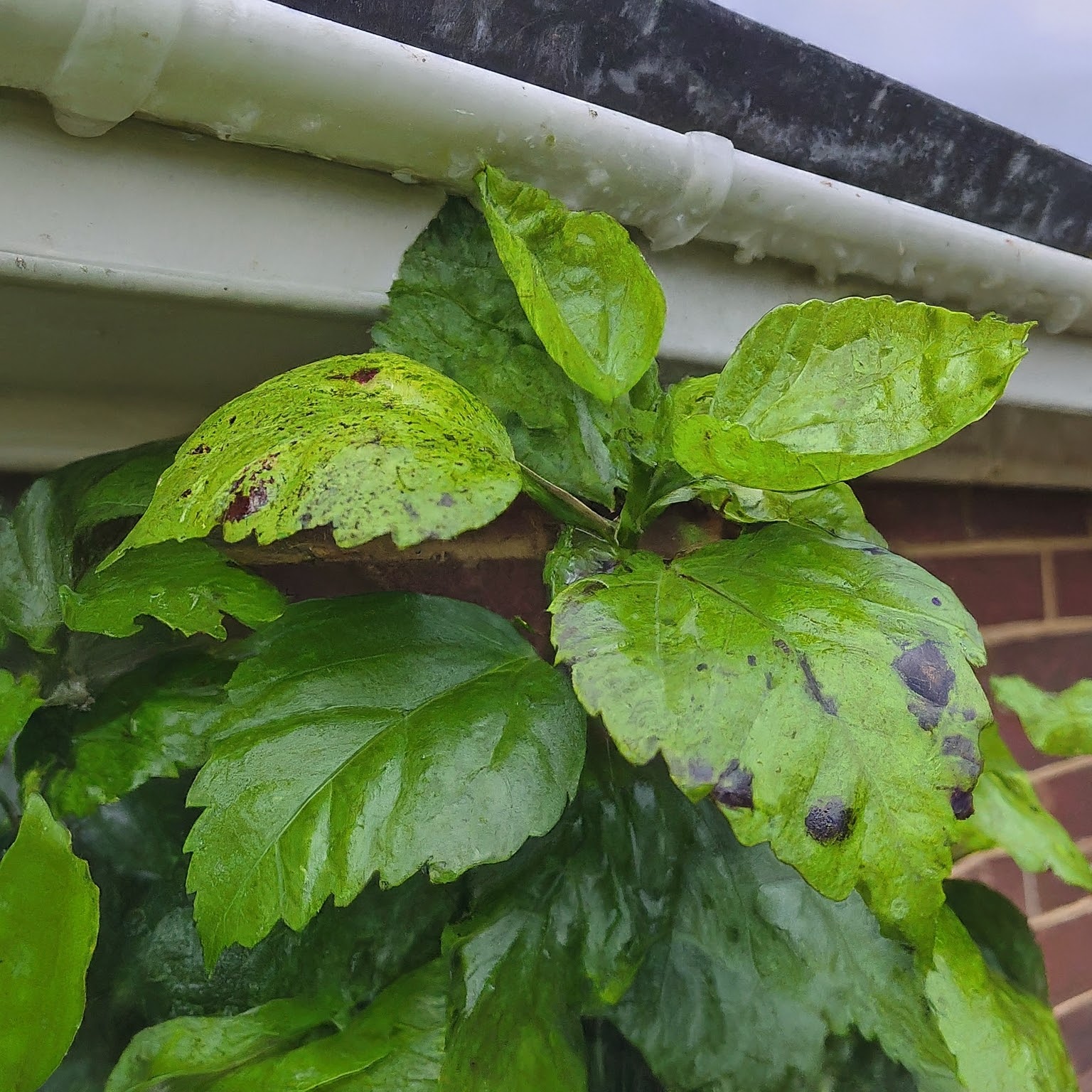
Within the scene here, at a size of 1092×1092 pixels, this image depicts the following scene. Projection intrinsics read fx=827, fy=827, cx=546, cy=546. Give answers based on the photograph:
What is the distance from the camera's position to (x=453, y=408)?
1.01ft

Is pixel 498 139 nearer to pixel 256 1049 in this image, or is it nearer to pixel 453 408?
pixel 453 408

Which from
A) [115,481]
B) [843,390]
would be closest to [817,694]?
[843,390]

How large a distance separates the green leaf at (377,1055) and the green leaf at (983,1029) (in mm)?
228

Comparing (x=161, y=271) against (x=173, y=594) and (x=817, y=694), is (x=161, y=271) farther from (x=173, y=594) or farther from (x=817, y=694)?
(x=817, y=694)

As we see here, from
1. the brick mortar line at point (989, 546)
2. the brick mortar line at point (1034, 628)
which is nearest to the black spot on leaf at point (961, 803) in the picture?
the brick mortar line at point (989, 546)

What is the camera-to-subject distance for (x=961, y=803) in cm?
27

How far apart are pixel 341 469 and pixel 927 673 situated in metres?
0.21

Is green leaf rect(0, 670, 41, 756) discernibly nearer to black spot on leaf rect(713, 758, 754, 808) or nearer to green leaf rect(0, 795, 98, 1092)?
green leaf rect(0, 795, 98, 1092)

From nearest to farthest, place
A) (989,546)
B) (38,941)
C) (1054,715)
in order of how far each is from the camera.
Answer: (38,941) < (1054,715) < (989,546)

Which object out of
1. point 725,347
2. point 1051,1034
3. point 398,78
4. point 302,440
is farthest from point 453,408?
point 1051,1034

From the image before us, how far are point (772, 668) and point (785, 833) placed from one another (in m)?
0.05

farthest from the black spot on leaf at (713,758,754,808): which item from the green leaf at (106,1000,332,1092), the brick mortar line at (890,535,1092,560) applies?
the brick mortar line at (890,535,1092,560)

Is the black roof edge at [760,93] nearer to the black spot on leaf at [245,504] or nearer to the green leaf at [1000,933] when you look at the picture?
the black spot on leaf at [245,504]

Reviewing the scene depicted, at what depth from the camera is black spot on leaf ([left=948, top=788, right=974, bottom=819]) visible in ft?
0.88
